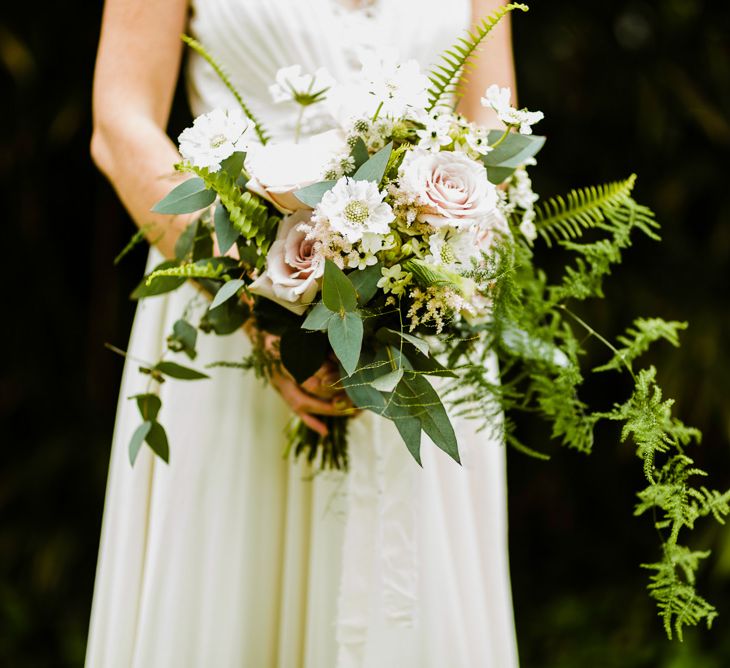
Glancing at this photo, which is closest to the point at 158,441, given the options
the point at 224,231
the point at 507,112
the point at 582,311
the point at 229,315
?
the point at 229,315

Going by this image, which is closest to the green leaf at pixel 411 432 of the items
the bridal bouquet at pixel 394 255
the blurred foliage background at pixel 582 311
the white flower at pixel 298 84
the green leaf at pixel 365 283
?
the bridal bouquet at pixel 394 255

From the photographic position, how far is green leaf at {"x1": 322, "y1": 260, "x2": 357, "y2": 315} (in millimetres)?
686

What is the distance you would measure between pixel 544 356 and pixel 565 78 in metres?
1.78

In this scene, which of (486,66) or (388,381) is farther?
(486,66)

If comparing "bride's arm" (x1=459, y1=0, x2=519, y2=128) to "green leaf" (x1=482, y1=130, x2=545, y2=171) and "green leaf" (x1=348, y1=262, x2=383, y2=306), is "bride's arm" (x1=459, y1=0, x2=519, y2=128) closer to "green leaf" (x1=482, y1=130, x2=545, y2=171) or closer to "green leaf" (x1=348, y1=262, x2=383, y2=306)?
"green leaf" (x1=482, y1=130, x2=545, y2=171)

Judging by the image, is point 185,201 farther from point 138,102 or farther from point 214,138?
point 138,102

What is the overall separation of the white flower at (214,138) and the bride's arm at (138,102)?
23cm

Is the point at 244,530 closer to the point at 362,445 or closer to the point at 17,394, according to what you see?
the point at 362,445

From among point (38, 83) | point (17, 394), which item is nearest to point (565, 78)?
point (38, 83)

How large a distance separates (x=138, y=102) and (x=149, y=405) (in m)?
0.35

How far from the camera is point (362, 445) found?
39.3 inches

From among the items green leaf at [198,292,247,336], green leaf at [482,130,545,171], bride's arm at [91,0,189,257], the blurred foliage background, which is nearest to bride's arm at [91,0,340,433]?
bride's arm at [91,0,189,257]

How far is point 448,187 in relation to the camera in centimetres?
75

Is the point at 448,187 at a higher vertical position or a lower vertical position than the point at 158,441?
higher
